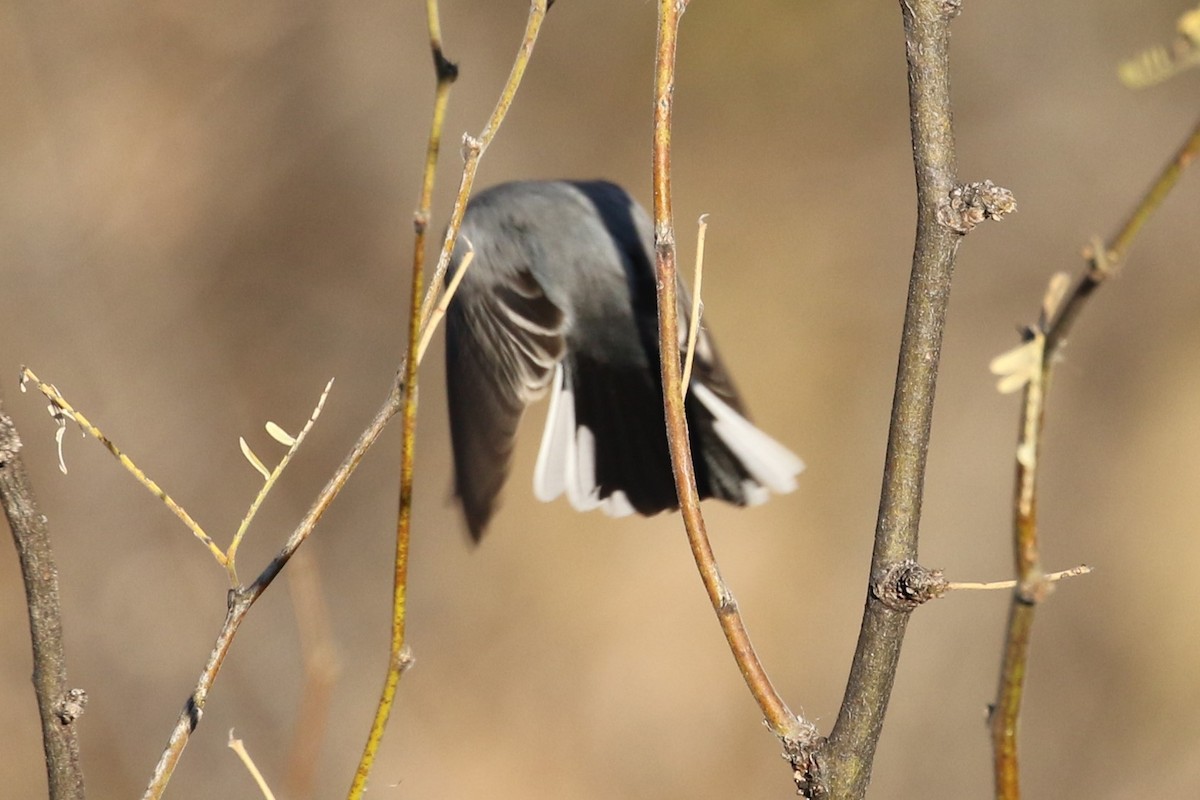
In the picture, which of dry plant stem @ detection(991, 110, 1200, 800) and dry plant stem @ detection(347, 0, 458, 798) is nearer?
dry plant stem @ detection(991, 110, 1200, 800)

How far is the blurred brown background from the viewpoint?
3.82 metres

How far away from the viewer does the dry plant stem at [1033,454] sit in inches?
24.3

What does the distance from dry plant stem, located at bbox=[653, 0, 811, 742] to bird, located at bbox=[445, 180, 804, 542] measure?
1.00 meters

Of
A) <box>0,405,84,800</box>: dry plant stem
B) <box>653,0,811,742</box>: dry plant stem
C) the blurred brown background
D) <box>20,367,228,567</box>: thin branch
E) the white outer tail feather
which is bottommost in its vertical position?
<box>0,405,84,800</box>: dry plant stem

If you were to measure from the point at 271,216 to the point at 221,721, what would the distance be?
1.78 metres

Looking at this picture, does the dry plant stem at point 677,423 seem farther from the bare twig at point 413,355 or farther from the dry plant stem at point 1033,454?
the dry plant stem at point 1033,454

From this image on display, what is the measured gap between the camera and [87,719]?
364 cm

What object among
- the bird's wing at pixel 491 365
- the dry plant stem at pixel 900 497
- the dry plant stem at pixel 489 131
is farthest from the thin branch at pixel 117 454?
the bird's wing at pixel 491 365

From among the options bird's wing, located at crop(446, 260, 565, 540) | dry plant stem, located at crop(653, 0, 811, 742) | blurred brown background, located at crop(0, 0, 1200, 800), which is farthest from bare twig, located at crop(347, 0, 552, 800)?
blurred brown background, located at crop(0, 0, 1200, 800)

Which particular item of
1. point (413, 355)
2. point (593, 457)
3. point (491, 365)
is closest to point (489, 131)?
point (413, 355)

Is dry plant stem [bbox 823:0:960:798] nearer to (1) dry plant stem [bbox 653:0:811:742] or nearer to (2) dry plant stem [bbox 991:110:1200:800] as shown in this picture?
(1) dry plant stem [bbox 653:0:811:742]

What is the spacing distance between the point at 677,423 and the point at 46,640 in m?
0.56

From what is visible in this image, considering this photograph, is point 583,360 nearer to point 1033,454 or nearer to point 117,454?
point 117,454

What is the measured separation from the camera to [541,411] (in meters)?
4.49
